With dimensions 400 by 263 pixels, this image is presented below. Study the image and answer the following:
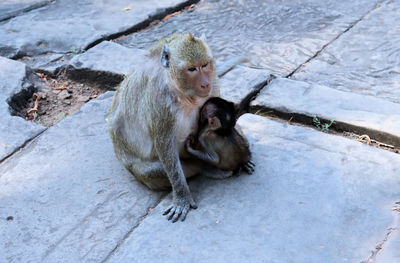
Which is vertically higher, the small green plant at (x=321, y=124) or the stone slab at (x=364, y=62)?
the stone slab at (x=364, y=62)

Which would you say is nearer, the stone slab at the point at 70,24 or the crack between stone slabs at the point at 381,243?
the crack between stone slabs at the point at 381,243

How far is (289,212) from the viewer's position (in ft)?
11.5

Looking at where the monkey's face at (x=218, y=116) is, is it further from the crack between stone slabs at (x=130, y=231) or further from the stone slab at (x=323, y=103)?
the stone slab at (x=323, y=103)

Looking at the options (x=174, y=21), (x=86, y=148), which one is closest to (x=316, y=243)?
(x=86, y=148)

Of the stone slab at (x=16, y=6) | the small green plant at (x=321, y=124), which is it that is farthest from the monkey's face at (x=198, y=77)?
the stone slab at (x=16, y=6)

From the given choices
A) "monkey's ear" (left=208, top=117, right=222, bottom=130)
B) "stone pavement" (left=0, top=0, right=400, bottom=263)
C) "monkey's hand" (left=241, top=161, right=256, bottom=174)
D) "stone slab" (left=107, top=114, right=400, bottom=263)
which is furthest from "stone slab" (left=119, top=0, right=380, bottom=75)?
"monkey's ear" (left=208, top=117, right=222, bottom=130)

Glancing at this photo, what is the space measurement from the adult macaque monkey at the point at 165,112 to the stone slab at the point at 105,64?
5.23 ft

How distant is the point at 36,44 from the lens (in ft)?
20.7

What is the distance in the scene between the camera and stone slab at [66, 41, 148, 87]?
555 cm

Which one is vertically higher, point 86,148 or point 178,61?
point 178,61

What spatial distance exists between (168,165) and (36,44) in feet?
12.0

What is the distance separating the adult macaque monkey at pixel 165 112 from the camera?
3.29 meters

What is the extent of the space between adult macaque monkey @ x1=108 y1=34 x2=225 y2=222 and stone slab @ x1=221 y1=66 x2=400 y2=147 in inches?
46.7

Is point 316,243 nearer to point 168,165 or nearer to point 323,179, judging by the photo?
point 323,179
